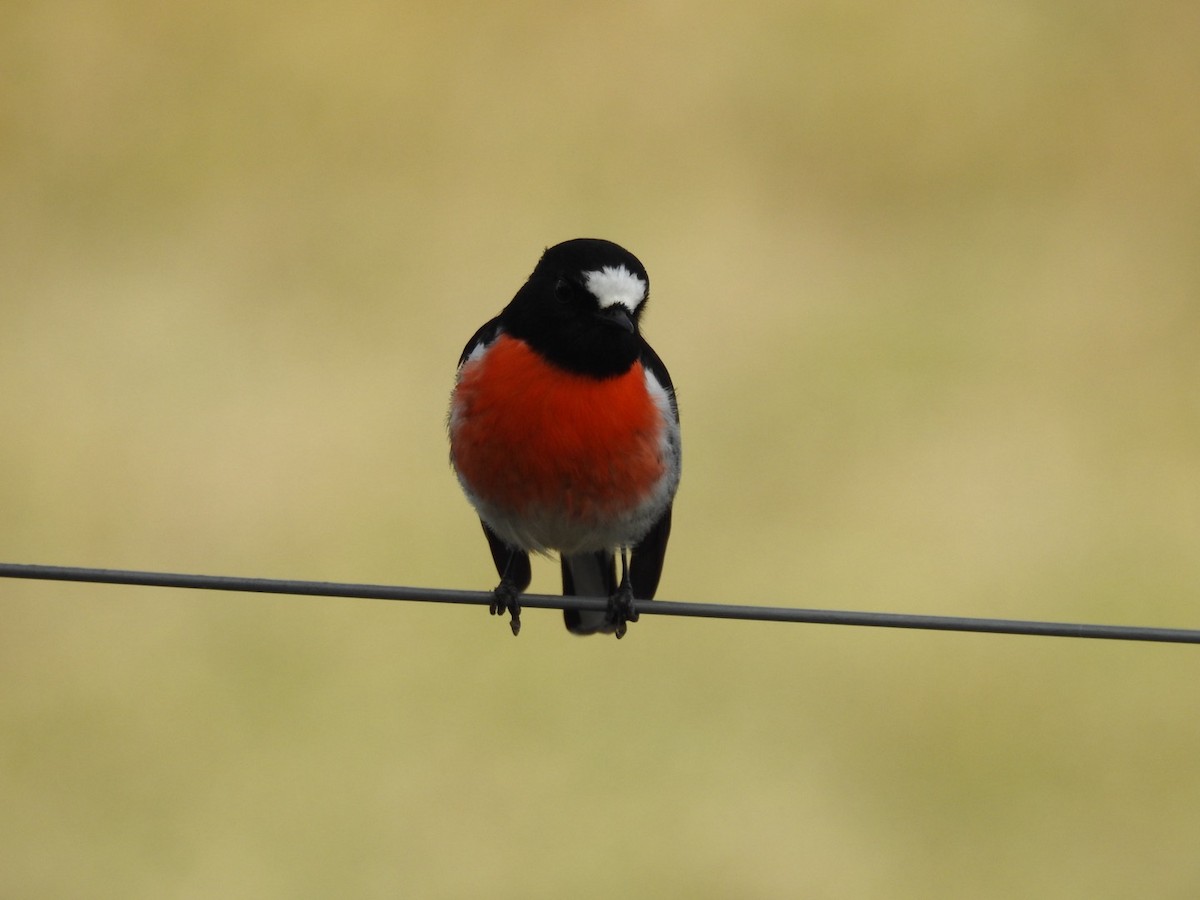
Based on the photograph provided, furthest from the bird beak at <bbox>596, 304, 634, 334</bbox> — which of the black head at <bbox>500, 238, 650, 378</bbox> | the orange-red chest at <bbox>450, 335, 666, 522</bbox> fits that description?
the orange-red chest at <bbox>450, 335, 666, 522</bbox>

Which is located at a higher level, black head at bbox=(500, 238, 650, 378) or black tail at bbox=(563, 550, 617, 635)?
black head at bbox=(500, 238, 650, 378)

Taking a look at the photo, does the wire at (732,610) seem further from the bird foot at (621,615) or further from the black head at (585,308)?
the bird foot at (621,615)

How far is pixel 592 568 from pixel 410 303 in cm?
528

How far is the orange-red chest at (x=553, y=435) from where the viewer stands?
16.0ft

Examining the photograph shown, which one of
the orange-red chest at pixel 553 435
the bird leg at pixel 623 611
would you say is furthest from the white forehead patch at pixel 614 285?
the bird leg at pixel 623 611

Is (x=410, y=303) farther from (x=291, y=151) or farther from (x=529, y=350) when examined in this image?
(x=529, y=350)

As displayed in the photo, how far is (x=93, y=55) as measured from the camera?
12.6 m

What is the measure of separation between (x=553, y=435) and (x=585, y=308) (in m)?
0.38

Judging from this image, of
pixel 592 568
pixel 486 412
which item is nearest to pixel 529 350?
pixel 486 412

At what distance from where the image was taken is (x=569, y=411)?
4.86 meters

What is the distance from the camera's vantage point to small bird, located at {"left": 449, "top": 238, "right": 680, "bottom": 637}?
479 centimetres

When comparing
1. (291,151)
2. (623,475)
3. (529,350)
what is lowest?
(623,475)

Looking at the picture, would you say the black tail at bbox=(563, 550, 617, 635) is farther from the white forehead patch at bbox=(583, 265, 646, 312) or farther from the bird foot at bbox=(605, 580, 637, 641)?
the white forehead patch at bbox=(583, 265, 646, 312)

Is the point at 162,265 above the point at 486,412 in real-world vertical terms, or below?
above
